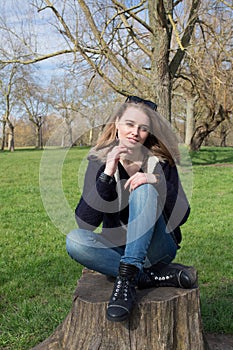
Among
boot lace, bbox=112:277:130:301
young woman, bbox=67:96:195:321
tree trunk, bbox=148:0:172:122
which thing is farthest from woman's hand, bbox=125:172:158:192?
tree trunk, bbox=148:0:172:122

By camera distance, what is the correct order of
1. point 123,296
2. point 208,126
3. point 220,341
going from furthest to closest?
point 208,126
point 220,341
point 123,296

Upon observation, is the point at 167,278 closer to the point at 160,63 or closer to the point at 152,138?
the point at 152,138

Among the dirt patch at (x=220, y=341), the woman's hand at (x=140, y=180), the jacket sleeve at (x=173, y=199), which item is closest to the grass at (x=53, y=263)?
the dirt patch at (x=220, y=341)

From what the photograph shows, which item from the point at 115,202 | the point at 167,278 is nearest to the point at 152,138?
the point at 115,202

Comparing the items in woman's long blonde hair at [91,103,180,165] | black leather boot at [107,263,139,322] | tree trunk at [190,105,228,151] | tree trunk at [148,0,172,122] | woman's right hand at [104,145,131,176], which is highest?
tree trunk at [148,0,172,122]

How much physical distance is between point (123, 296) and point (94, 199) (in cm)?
63

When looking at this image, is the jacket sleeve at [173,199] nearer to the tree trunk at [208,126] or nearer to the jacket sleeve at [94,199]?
the jacket sleeve at [94,199]

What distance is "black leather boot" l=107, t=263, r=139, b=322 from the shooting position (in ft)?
7.54

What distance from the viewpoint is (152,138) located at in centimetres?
278

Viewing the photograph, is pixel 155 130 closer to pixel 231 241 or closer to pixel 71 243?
pixel 71 243

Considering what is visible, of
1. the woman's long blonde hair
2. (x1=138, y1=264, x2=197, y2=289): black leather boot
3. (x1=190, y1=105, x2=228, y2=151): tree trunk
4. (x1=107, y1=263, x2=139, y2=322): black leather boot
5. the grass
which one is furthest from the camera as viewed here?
(x1=190, y1=105, x2=228, y2=151): tree trunk

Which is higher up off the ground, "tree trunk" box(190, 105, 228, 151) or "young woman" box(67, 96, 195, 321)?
"tree trunk" box(190, 105, 228, 151)

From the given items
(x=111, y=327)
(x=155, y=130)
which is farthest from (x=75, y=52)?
(x=111, y=327)

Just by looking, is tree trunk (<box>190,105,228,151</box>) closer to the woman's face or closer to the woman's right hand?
the woman's face
